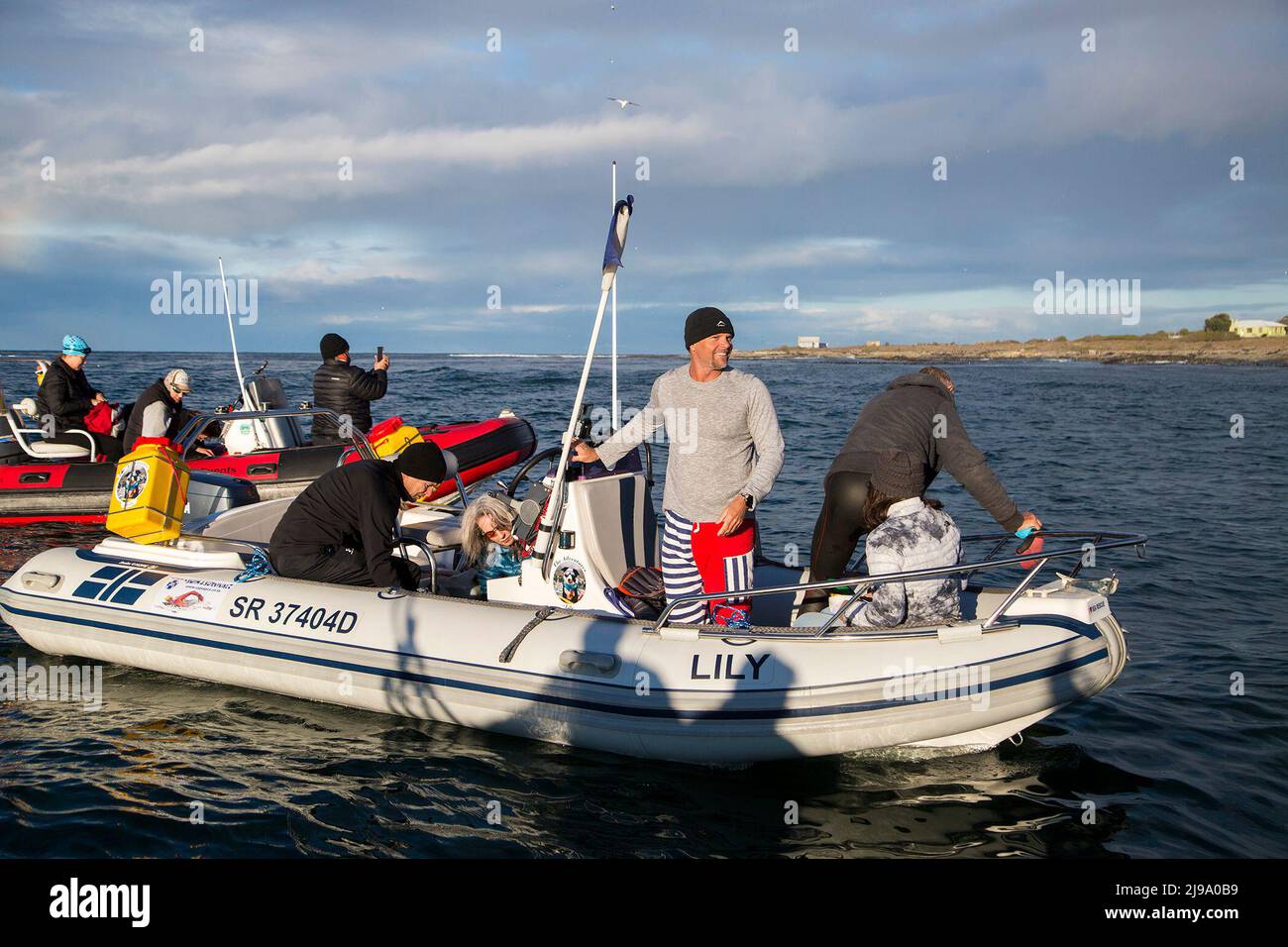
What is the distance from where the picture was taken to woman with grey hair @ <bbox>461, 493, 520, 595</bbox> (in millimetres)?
5891

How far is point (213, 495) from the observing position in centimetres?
911

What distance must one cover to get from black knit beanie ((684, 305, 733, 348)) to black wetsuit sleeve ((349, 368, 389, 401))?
6.37 metres

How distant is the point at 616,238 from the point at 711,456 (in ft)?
5.17

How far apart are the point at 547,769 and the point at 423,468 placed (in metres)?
1.84

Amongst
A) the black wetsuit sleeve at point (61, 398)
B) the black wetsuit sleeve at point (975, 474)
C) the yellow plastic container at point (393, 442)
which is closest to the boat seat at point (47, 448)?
the black wetsuit sleeve at point (61, 398)

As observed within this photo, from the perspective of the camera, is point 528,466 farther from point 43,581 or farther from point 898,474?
point 43,581

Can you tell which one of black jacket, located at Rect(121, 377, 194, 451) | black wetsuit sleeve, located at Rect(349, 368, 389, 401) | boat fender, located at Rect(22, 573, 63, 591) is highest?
black wetsuit sleeve, located at Rect(349, 368, 389, 401)

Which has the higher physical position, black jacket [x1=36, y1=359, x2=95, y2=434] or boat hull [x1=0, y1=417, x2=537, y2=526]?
black jacket [x1=36, y1=359, x2=95, y2=434]

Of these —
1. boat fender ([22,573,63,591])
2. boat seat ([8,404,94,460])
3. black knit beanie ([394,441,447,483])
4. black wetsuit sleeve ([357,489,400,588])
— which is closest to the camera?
black knit beanie ([394,441,447,483])

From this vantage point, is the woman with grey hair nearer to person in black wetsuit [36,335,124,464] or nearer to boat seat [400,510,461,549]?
boat seat [400,510,461,549]

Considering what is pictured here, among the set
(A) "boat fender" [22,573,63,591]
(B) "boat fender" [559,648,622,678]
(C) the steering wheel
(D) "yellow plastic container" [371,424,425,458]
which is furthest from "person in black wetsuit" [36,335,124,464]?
(B) "boat fender" [559,648,622,678]

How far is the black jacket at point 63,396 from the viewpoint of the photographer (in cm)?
1155

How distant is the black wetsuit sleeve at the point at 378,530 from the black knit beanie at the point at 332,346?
5130 millimetres
